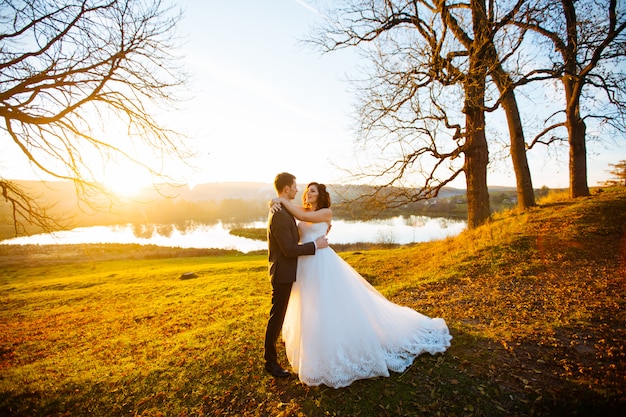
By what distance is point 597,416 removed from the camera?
3.09m

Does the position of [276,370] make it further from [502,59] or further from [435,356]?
[502,59]

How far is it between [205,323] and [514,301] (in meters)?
7.65

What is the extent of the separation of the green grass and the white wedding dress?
20cm

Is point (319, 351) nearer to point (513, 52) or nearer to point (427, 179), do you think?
point (513, 52)

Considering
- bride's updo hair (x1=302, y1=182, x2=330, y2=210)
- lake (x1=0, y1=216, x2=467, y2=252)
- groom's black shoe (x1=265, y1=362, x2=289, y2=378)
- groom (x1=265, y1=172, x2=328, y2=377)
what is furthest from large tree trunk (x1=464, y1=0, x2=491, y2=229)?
lake (x1=0, y1=216, x2=467, y2=252)

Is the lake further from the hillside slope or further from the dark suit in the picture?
the dark suit

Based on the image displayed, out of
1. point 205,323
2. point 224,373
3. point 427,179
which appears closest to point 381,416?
point 224,373

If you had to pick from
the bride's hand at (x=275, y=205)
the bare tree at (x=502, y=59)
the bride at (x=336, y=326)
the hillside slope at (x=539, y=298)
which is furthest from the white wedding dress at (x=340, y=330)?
the bare tree at (x=502, y=59)

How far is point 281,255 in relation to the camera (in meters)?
4.27

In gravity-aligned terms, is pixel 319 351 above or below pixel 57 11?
below

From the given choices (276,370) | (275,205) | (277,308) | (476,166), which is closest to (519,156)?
(476,166)

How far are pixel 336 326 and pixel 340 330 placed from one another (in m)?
0.08

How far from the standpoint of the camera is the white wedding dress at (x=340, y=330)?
4.02 metres

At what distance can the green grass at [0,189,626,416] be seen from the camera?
12.0 feet
